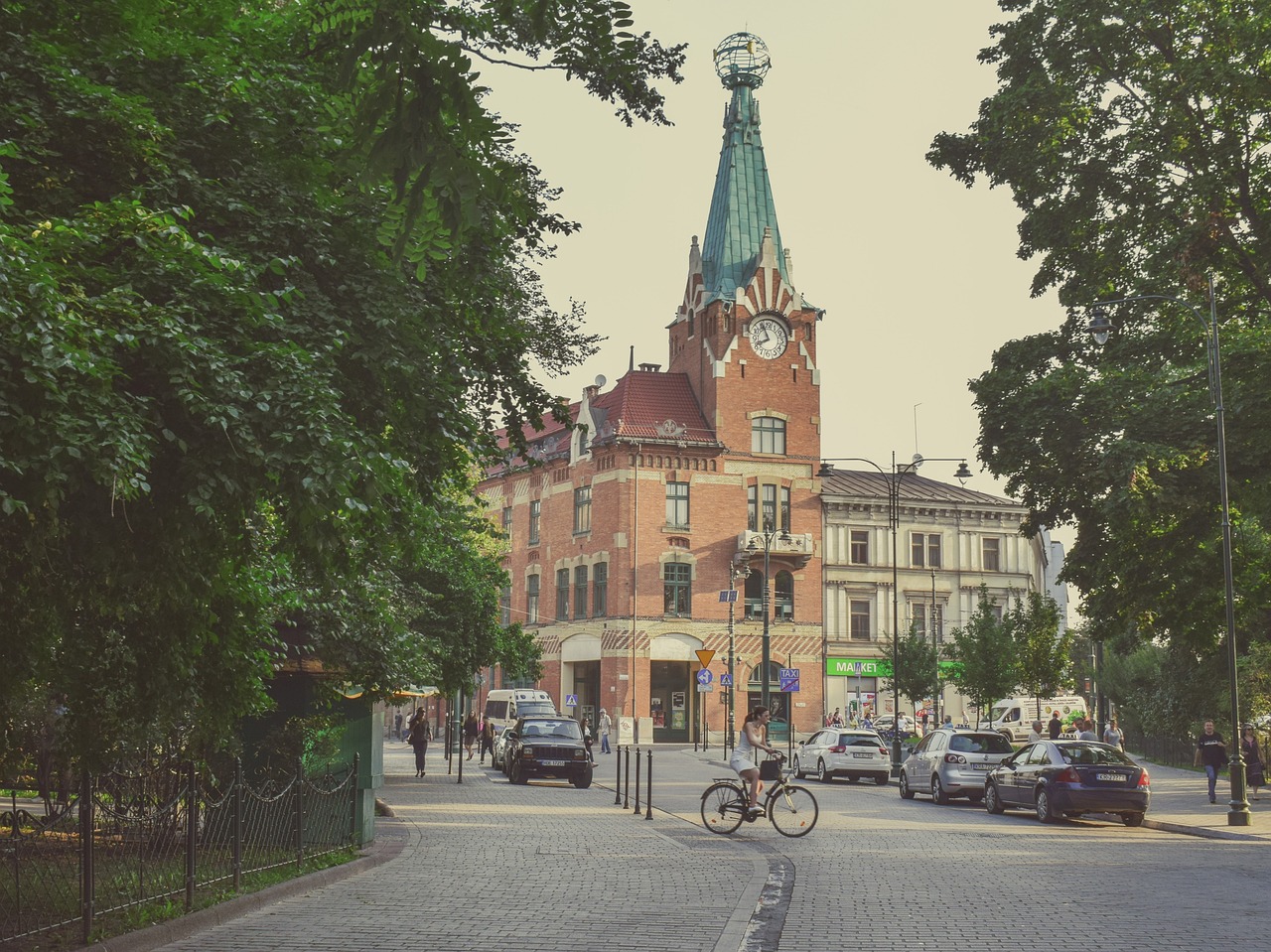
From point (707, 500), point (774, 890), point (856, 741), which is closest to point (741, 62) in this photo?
point (707, 500)

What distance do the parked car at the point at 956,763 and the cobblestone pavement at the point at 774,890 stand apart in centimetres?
492

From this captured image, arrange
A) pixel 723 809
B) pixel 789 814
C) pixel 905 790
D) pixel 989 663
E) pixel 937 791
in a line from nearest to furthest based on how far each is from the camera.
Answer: pixel 789 814
pixel 723 809
pixel 937 791
pixel 905 790
pixel 989 663

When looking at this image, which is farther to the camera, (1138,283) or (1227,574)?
(1138,283)

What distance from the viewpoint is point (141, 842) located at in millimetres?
11406

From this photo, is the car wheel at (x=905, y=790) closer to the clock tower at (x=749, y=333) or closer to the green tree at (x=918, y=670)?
the green tree at (x=918, y=670)

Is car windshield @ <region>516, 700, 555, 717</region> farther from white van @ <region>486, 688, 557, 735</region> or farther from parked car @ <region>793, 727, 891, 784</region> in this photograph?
parked car @ <region>793, 727, 891, 784</region>

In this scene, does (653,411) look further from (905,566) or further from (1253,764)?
(1253,764)

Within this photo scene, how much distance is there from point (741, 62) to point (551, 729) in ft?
152

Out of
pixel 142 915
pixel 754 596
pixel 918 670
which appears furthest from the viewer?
pixel 754 596

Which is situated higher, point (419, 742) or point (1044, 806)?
point (419, 742)

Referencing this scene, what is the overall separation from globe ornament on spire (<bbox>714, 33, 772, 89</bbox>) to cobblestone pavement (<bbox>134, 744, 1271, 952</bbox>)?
5554cm

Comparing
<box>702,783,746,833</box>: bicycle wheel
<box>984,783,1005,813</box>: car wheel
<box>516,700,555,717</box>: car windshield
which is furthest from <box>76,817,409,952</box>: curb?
<box>516,700,555,717</box>: car windshield

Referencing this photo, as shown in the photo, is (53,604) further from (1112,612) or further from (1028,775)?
(1112,612)

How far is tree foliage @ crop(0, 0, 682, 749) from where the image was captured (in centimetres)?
718
